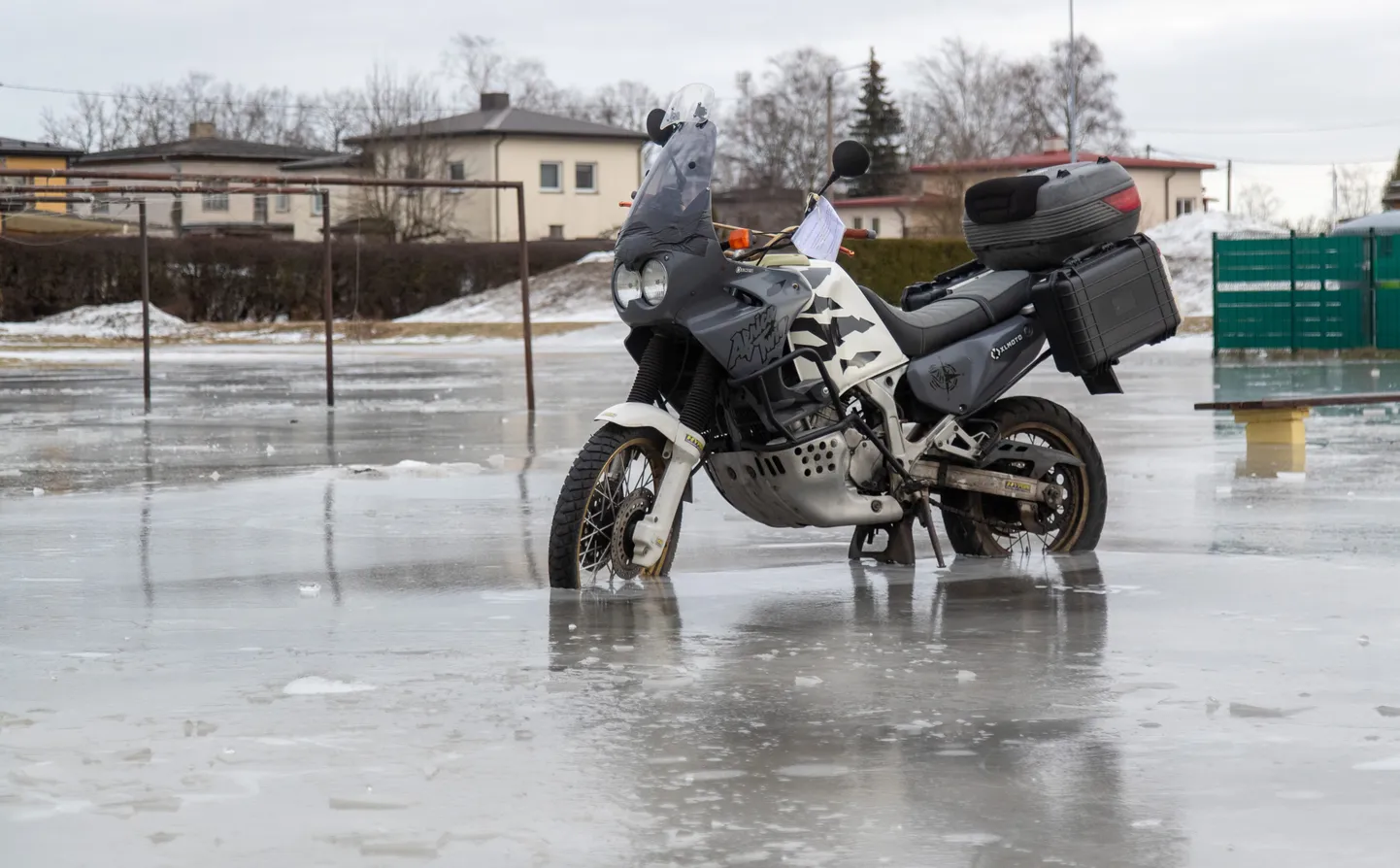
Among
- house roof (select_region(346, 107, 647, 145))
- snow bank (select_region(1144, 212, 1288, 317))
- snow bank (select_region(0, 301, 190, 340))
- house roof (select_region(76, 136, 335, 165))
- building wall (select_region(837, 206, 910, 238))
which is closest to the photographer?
snow bank (select_region(0, 301, 190, 340))

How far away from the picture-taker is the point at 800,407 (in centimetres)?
776

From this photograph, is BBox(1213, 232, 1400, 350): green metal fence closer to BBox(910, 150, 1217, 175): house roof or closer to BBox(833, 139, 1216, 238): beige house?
BBox(910, 150, 1217, 175): house roof

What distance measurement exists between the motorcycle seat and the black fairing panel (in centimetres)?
4

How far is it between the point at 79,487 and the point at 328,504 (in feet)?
6.44

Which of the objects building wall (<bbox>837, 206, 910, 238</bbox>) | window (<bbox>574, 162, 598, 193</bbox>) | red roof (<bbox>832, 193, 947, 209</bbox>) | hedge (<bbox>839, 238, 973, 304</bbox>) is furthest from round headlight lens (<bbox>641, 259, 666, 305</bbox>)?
building wall (<bbox>837, 206, 910, 238</bbox>)

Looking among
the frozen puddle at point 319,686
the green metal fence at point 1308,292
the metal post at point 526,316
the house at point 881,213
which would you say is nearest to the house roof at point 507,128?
the house at point 881,213

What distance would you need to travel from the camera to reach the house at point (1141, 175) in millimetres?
72375

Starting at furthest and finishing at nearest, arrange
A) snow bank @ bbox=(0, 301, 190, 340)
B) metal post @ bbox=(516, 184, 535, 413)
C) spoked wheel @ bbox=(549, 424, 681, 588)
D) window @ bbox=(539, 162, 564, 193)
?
window @ bbox=(539, 162, 564, 193) → snow bank @ bbox=(0, 301, 190, 340) → metal post @ bbox=(516, 184, 535, 413) → spoked wheel @ bbox=(549, 424, 681, 588)

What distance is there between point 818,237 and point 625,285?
844 mm

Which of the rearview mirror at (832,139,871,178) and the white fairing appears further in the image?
the white fairing

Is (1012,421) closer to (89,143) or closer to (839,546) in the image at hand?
(839,546)

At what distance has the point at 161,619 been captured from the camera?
23.1 feet

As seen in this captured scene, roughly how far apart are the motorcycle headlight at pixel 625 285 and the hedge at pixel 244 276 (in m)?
44.3

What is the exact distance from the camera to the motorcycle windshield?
7527mm
